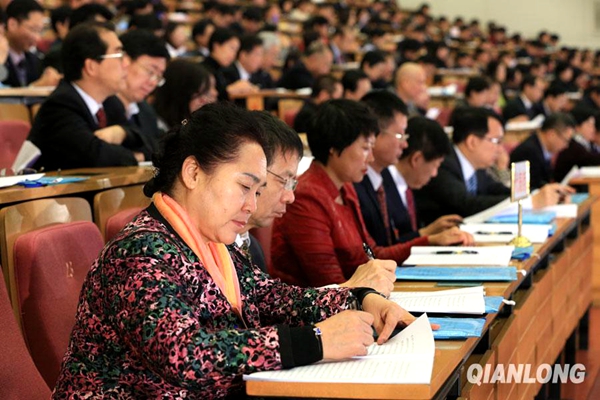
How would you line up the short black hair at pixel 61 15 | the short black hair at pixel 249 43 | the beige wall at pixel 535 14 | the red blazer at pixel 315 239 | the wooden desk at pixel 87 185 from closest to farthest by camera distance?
1. the wooden desk at pixel 87 185
2. the red blazer at pixel 315 239
3. the short black hair at pixel 61 15
4. the short black hair at pixel 249 43
5. the beige wall at pixel 535 14

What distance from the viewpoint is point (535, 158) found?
18.8 feet

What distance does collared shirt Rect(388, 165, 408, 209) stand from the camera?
349 cm

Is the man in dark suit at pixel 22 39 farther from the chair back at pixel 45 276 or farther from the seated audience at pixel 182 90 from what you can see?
the chair back at pixel 45 276

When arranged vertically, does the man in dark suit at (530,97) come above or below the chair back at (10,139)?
below

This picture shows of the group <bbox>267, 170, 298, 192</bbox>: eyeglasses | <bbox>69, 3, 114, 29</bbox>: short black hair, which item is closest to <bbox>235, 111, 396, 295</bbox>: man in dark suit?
<bbox>267, 170, 298, 192</bbox>: eyeglasses

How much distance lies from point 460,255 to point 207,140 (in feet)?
4.19

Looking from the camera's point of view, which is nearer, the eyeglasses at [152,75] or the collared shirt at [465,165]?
the eyeglasses at [152,75]

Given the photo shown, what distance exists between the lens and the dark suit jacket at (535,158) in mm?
5723

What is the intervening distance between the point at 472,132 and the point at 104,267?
10.1ft

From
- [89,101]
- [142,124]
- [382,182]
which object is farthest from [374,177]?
[142,124]

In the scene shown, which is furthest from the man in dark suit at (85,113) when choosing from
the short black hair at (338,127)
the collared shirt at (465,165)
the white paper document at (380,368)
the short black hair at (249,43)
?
the short black hair at (249,43)

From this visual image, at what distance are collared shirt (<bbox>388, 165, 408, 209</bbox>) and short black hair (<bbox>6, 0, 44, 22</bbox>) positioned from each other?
318cm

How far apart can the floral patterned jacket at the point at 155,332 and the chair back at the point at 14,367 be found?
0.28m

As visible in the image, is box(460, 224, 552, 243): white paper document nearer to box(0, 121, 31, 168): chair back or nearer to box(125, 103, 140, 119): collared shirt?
box(125, 103, 140, 119): collared shirt
